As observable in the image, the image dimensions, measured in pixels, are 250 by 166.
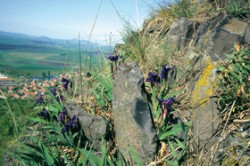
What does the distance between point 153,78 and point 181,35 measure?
1685 mm

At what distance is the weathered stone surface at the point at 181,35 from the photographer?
12.9 ft

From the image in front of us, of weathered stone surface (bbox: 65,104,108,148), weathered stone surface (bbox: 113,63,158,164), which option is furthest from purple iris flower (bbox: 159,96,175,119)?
weathered stone surface (bbox: 65,104,108,148)

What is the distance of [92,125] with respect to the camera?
2.46 metres

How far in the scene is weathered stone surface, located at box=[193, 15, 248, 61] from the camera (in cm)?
282

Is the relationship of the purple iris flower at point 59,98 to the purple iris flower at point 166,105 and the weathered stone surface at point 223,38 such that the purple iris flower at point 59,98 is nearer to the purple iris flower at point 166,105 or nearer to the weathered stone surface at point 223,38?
the purple iris flower at point 166,105

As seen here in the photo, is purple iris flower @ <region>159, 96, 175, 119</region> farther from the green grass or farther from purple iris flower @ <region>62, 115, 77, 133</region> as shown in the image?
the green grass

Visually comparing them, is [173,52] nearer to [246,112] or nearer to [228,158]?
[246,112]

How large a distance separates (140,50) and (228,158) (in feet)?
8.20

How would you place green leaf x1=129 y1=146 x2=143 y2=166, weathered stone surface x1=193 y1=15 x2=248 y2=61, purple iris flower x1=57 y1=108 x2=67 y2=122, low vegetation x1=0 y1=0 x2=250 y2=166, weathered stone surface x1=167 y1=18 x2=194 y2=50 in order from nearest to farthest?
green leaf x1=129 y1=146 x2=143 y2=166, low vegetation x1=0 y1=0 x2=250 y2=166, purple iris flower x1=57 y1=108 x2=67 y2=122, weathered stone surface x1=193 y1=15 x2=248 y2=61, weathered stone surface x1=167 y1=18 x2=194 y2=50

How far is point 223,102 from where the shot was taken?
7.24 ft

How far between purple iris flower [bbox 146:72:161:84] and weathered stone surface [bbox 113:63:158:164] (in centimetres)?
26

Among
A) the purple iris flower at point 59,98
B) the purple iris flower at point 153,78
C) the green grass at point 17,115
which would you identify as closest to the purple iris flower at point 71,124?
the green grass at point 17,115

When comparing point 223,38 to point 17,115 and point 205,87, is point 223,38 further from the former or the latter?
point 17,115

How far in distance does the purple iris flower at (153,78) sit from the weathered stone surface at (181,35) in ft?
4.76
